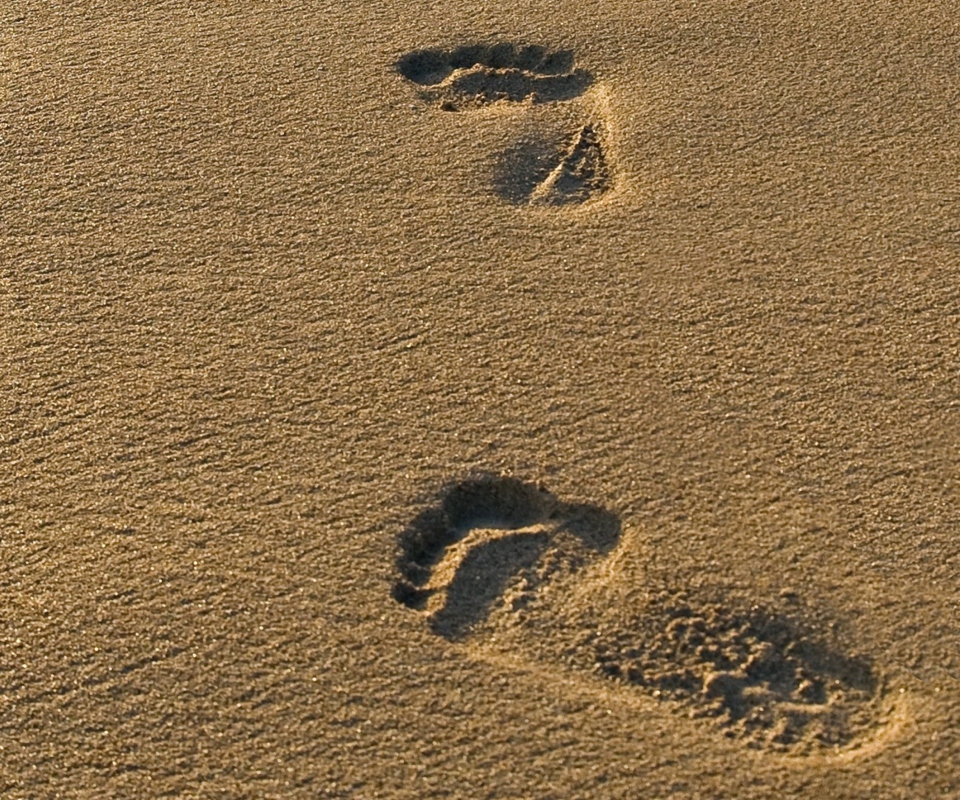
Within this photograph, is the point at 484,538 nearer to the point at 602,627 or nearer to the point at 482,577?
the point at 482,577

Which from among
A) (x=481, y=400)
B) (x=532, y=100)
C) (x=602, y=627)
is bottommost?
(x=602, y=627)

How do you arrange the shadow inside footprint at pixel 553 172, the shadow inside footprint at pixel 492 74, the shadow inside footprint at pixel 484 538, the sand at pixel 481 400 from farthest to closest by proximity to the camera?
the shadow inside footprint at pixel 492 74 < the shadow inside footprint at pixel 553 172 < the shadow inside footprint at pixel 484 538 < the sand at pixel 481 400

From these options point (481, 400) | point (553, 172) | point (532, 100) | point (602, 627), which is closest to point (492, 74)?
point (532, 100)

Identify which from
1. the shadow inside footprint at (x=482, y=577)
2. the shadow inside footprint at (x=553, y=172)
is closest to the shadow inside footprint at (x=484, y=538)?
the shadow inside footprint at (x=482, y=577)

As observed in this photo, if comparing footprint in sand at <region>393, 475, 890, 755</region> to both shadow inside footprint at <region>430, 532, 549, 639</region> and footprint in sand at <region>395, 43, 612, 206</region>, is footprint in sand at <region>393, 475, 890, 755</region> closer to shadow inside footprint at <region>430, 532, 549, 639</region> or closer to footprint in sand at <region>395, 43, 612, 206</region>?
shadow inside footprint at <region>430, 532, 549, 639</region>

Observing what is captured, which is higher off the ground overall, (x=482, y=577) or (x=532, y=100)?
(x=532, y=100)

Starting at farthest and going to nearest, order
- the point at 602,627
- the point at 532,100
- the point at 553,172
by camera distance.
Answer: the point at 532,100, the point at 553,172, the point at 602,627

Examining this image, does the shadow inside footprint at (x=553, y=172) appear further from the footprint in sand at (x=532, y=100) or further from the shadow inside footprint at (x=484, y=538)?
the shadow inside footprint at (x=484, y=538)
